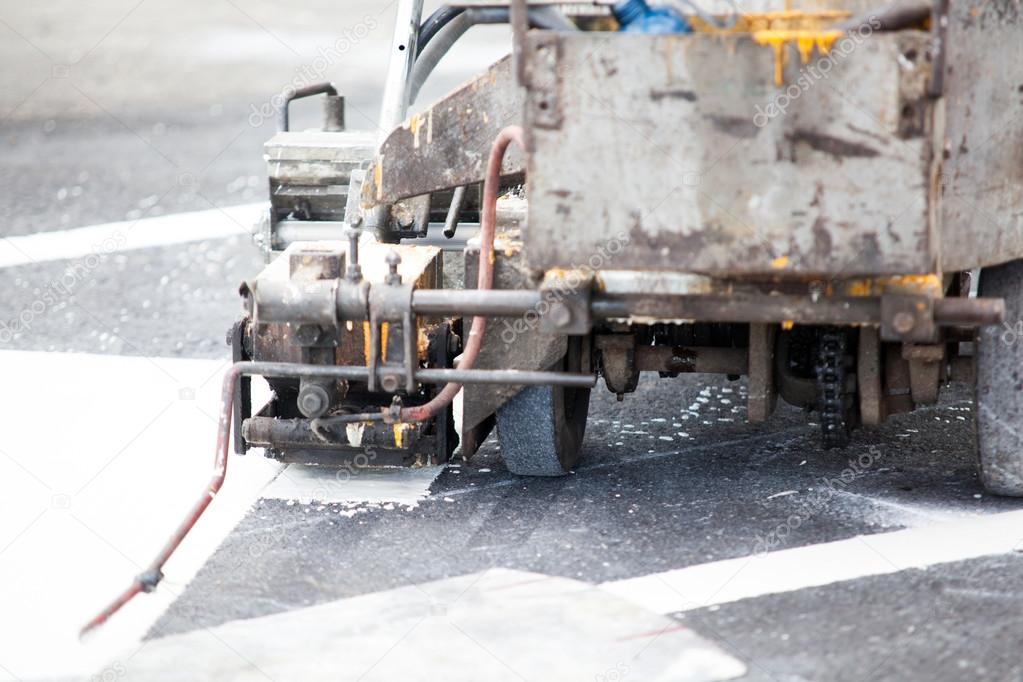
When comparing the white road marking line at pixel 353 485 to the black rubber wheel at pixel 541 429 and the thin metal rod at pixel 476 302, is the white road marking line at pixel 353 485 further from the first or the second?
the thin metal rod at pixel 476 302

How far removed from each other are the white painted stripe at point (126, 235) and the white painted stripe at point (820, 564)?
5.25 metres

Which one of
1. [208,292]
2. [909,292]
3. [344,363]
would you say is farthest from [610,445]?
[208,292]

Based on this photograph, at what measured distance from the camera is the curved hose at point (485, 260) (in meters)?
3.94

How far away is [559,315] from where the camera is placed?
3.75 m

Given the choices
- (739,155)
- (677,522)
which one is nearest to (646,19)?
(739,155)

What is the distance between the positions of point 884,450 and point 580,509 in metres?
1.27

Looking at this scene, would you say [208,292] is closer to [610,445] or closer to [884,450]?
[610,445]

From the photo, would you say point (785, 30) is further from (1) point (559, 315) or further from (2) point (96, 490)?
(2) point (96, 490)

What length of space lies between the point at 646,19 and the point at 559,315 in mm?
790

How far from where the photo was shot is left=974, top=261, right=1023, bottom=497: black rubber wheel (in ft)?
14.1

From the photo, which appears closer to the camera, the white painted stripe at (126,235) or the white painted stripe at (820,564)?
the white painted stripe at (820,564)

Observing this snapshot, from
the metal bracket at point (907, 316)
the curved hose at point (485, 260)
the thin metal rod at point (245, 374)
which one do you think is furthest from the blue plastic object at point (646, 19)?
the thin metal rod at point (245, 374)

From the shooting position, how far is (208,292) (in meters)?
7.72

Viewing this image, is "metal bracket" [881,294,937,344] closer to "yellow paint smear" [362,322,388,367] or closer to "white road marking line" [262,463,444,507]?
"yellow paint smear" [362,322,388,367]
